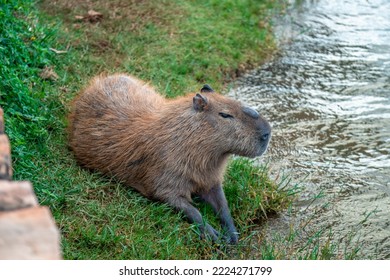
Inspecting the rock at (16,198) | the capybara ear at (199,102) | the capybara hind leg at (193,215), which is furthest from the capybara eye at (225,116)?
the rock at (16,198)

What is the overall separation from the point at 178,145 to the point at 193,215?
0.51 meters

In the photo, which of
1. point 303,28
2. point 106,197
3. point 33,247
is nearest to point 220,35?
point 303,28

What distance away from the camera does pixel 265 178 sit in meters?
5.32

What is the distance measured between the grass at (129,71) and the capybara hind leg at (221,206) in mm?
79

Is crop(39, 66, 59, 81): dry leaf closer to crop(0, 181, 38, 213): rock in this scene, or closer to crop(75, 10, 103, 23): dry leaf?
crop(75, 10, 103, 23): dry leaf

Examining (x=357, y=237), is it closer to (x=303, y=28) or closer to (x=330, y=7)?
(x=303, y=28)

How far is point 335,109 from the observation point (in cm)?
668

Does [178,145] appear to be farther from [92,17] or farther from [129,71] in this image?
[92,17]

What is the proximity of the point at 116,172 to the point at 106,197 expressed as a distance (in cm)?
29

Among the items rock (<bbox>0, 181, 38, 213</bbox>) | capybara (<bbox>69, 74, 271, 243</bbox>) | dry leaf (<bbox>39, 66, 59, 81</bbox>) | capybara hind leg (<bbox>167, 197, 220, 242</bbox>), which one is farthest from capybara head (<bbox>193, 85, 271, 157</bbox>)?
rock (<bbox>0, 181, 38, 213</bbox>)

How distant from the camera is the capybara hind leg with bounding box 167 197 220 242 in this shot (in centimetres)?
463

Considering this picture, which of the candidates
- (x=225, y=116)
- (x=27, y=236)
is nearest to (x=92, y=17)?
(x=225, y=116)

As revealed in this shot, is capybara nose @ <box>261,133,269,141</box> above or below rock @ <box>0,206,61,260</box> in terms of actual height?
below

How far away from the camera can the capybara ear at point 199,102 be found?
4.73 metres
